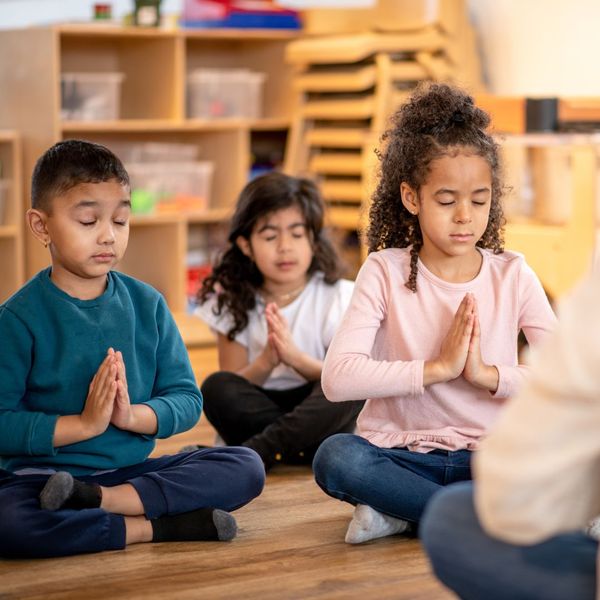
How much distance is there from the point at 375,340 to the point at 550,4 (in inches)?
101

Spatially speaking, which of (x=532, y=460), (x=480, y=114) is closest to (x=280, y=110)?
(x=480, y=114)

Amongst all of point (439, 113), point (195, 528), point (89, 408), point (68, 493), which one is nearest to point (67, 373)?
point (89, 408)

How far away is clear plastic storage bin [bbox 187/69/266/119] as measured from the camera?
167 inches

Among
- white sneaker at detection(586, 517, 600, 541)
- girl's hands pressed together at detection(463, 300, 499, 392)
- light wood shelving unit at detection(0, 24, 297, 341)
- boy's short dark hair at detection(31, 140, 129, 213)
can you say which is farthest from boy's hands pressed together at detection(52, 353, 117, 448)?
light wood shelving unit at detection(0, 24, 297, 341)

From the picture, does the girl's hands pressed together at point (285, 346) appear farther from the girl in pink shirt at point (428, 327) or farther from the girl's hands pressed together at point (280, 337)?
the girl in pink shirt at point (428, 327)

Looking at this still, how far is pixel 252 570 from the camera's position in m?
1.69

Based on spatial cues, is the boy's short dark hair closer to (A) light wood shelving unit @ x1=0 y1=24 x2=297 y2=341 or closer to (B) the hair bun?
(B) the hair bun

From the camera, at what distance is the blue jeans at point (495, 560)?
3.44ft

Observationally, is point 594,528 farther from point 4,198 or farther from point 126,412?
point 4,198

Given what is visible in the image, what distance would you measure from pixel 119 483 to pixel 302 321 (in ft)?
2.47

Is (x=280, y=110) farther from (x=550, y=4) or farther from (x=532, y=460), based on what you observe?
(x=532, y=460)

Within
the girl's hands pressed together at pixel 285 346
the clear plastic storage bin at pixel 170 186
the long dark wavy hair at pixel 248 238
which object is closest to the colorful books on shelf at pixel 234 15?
the clear plastic storage bin at pixel 170 186

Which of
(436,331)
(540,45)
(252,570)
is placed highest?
(540,45)

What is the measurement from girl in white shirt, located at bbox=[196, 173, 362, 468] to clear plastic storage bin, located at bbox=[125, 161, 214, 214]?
1579 mm
